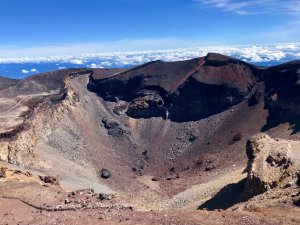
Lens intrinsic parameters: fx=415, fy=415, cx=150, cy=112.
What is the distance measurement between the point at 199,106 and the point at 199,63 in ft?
40.8

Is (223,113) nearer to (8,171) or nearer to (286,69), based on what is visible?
(286,69)

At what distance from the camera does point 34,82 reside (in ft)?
360

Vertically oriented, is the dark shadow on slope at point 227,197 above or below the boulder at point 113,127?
above

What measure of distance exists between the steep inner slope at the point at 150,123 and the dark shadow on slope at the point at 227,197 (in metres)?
5.99

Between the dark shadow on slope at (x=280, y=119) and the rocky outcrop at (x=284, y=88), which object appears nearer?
the dark shadow on slope at (x=280, y=119)

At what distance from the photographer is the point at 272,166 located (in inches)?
1469

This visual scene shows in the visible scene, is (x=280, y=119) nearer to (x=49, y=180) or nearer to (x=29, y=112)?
(x=49, y=180)

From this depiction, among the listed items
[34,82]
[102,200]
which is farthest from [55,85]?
[102,200]

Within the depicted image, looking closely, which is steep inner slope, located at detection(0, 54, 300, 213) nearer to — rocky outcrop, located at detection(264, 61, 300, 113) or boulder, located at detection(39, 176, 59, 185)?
rocky outcrop, located at detection(264, 61, 300, 113)

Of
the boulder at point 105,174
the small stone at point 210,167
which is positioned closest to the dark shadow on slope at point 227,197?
the small stone at point 210,167

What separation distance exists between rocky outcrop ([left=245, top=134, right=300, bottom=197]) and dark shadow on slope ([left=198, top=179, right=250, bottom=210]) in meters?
2.26

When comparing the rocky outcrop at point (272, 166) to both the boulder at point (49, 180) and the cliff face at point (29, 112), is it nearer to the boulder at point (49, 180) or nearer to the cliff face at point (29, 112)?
the boulder at point (49, 180)

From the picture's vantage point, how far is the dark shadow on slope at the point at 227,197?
1559 inches

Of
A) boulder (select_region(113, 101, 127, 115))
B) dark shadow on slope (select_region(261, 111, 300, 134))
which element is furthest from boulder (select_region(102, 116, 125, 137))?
dark shadow on slope (select_region(261, 111, 300, 134))
